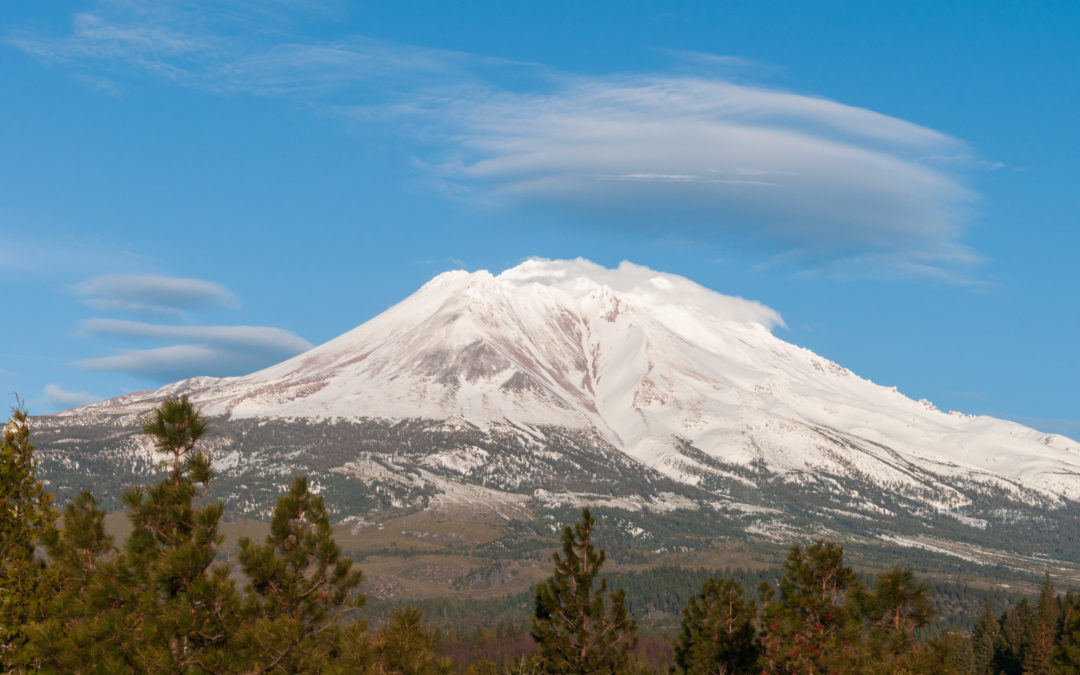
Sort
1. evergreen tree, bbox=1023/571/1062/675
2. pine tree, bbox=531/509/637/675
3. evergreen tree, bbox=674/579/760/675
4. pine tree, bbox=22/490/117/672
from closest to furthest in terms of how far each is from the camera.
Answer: pine tree, bbox=22/490/117/672 < pine tree, bbox=531/509/637/675 < evergreen tree, bbox=674/579/760/675 < evergreen tree, bbox=1023/571/1062/675

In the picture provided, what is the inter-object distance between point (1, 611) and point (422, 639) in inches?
417

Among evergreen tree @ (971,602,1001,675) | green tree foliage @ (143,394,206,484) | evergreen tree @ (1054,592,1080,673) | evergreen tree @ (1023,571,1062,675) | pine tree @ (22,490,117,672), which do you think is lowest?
evergreen tree @ (971,602,1001,675)

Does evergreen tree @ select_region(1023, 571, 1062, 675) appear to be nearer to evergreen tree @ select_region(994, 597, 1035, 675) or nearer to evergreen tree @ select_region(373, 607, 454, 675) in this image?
evergreen tree @ select_region(994, 597, 1035, 675)

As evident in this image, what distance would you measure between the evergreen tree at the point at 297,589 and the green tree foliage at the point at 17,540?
5281 millimetres

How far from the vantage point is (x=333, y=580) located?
37.4 m

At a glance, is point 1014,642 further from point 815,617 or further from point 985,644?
point 815,617

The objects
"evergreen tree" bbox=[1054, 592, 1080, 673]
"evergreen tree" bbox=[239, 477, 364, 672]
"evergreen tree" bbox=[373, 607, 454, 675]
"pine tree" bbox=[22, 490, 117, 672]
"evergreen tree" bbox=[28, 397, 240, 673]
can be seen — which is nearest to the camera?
"pine tree" bbox=[22, 490, 117, 672]

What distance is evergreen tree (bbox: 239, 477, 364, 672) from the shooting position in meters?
29.5

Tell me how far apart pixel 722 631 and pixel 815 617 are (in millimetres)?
30517

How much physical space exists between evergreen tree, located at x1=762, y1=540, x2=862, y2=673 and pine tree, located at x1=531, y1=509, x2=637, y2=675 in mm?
11641

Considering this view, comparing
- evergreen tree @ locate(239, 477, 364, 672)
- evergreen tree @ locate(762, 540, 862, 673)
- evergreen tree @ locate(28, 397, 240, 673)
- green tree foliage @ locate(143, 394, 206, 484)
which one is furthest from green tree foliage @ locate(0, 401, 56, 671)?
evergreen tree @ locate(762, 540, 862, 673)

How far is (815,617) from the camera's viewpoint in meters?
55.4

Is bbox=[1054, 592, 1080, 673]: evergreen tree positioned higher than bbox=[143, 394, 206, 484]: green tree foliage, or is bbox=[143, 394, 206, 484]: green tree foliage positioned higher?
bbox=[143, 394, 206, 484]: green tree foliage

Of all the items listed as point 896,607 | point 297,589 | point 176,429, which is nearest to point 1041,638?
point 896,607
